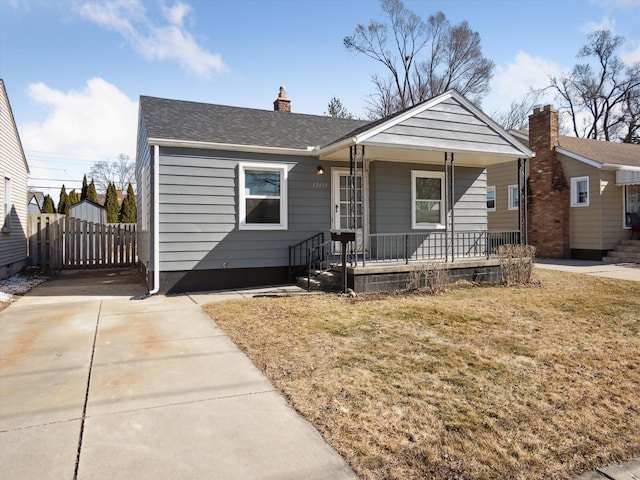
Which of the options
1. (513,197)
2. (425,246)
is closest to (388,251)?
(425,246)

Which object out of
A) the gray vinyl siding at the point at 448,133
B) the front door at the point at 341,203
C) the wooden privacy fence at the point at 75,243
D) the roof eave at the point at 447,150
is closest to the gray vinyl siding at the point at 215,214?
the front door at the point at 341,203

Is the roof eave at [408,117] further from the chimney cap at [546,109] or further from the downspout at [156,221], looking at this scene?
the chimney cap at [546,109]

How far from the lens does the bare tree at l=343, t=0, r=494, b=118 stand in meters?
26.6

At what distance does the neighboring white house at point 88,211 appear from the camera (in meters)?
20.3

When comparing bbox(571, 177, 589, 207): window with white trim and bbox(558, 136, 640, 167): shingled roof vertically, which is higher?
bbox(558, 136, 640, 167): shingled roof

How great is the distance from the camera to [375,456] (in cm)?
250

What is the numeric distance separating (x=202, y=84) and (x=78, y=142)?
4347cm

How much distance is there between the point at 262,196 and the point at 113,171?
5481 cm

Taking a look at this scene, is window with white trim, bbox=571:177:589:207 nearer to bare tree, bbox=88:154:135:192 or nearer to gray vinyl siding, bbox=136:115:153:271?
gray vinyl siding, bbox=136:115:153:271

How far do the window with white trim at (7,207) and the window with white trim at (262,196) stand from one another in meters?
6.54

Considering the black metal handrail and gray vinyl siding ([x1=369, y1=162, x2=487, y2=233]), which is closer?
the black metal handrail

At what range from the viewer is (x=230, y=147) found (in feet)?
28.7

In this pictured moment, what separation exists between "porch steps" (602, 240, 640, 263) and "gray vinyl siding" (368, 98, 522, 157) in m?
7.82

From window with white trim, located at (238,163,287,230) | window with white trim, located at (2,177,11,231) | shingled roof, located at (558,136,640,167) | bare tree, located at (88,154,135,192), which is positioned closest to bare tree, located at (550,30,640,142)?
shingled roof, located at (558,136,640,167)
